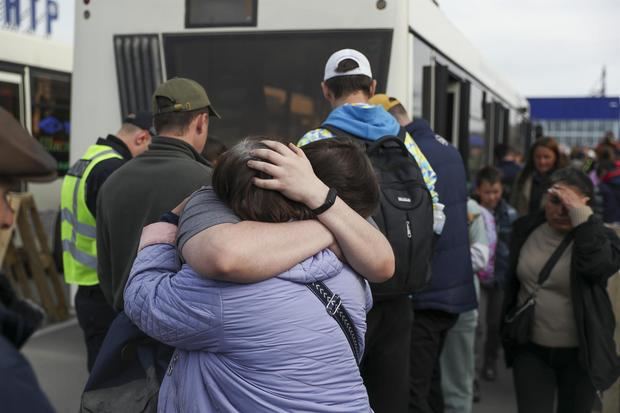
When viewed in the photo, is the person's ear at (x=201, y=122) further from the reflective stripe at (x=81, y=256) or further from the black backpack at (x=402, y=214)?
the reflective stripe at (x=81, y=256)

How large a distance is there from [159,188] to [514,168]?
6261mm

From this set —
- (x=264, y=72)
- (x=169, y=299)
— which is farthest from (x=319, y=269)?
(x=264, y=72)

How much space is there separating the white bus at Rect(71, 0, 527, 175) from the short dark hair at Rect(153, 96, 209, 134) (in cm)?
193

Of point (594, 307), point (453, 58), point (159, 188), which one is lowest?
point (594, 307)

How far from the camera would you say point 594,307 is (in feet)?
11.6

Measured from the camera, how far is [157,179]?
287 centimetres

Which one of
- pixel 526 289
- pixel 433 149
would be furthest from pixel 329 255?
pixel 526 289

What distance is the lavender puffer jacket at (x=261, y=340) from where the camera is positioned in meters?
1.72

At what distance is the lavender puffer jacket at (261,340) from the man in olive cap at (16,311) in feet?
1.44

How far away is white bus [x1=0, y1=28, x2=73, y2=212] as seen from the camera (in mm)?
8891

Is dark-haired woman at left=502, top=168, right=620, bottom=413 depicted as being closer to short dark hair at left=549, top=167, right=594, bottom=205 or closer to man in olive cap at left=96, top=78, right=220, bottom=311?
short dark hair at left=549, top=167, right=594, bottom=205

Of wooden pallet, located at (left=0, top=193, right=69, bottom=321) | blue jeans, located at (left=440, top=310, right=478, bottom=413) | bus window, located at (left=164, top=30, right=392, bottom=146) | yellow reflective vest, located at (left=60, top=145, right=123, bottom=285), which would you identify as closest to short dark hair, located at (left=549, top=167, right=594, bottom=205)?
blue jeans, located at (left=440, top=310, right=478, bottom=413)

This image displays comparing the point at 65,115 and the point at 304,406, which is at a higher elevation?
the point at 65,115

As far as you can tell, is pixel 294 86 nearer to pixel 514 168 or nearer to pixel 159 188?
pixel 159 188
